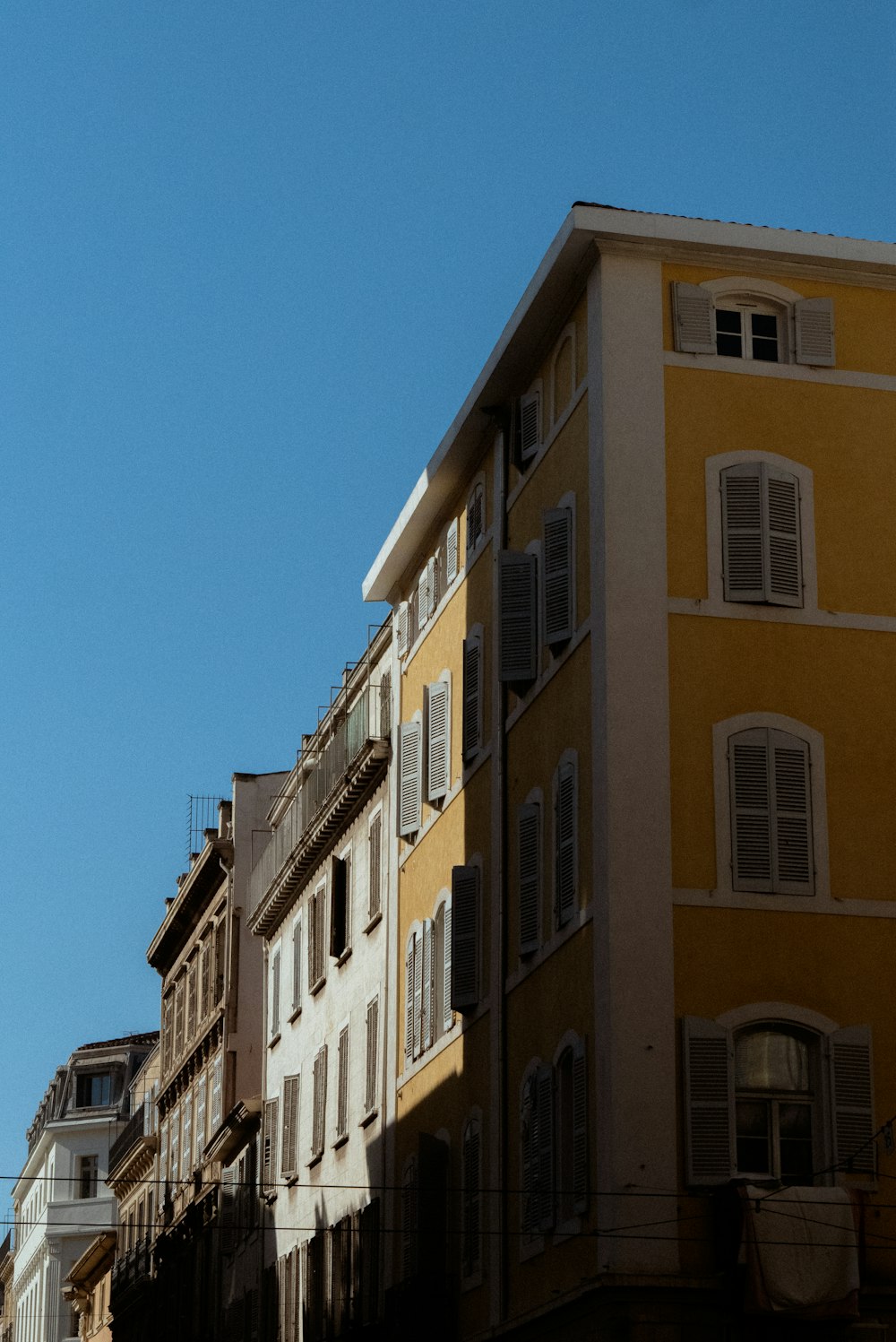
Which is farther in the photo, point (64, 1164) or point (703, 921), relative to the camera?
point (64, 1164)

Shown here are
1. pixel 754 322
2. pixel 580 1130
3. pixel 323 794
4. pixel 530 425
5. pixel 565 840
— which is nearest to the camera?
pixel 580 1130

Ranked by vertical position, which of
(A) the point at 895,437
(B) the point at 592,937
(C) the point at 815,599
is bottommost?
(B) the point at 592,937

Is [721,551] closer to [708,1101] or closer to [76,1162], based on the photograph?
[708,1101]

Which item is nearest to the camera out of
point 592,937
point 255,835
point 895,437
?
point 592,937

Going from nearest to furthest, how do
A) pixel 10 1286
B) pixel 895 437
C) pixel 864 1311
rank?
pixel 864 1311 < pixel 895 437 < pixel 10 1286

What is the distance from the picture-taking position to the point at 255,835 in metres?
58.3

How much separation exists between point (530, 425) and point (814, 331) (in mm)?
4570

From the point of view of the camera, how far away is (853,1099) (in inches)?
1088

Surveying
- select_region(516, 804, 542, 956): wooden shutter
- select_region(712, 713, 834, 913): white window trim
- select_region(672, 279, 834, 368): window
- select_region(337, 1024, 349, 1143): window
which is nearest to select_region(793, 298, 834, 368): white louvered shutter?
select_region(672, 279, 834, 368): window

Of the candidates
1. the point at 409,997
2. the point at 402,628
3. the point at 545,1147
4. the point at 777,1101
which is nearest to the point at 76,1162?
the point at 402,628

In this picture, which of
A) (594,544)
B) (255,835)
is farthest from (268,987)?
(594,544)

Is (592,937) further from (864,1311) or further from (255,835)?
(255,835)

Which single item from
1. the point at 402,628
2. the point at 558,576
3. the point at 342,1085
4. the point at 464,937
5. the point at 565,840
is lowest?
the point at 342,1085

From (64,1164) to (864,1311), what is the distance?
81.9 m
